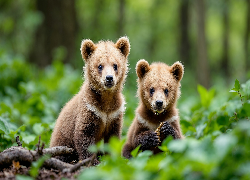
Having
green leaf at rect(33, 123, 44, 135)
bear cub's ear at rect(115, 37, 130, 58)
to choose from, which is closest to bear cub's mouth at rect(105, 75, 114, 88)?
bear cub's ear at rect(115, 37, 130, 58)

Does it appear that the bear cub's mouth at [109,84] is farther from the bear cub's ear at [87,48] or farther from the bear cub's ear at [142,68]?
the bear cub's ear at [142,68]

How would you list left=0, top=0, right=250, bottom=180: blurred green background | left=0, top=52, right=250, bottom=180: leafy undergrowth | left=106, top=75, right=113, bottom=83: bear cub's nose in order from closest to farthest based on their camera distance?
left=0, top=52, right=250, bottom=180: leafy undergrowth, left=0, top=0, right=250, bottom=180: blurred green background, left=106, top=75, right=113, bottom=83: bear cub's nose

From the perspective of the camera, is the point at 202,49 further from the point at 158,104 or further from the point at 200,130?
the point at 158,104

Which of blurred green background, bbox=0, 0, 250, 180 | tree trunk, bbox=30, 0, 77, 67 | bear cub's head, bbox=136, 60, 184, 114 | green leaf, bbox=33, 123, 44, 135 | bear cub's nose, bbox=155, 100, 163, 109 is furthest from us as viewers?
tree trunk, bbox=30, 0, 77, 67

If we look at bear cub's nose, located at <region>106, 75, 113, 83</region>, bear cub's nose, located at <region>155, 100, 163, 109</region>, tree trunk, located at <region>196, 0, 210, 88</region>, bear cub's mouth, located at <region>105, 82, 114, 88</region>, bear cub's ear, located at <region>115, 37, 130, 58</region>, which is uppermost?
tree trunk, located at <region>196, 0, 210, 88</region>

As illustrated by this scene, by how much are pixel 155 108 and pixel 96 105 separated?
893 mm

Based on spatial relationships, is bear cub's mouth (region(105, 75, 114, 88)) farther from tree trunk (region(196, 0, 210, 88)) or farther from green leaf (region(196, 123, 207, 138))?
tree trunk (region(196, 0, 210, 88))

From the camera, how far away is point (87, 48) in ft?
17.0

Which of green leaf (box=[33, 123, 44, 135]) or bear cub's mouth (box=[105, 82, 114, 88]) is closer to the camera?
bear cub's mouth (box=[105, 82, 114, 88])

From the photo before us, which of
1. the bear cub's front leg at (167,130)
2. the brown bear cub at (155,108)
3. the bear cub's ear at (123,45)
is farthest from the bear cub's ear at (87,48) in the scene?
the bear cub's front leg at (167,130)

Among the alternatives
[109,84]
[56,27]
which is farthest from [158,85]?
[56,27]

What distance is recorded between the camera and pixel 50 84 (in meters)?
9.55

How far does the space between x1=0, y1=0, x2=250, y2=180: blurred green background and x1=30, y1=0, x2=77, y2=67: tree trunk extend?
0.13 ft

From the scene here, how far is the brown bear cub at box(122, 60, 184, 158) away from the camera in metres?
4.93
